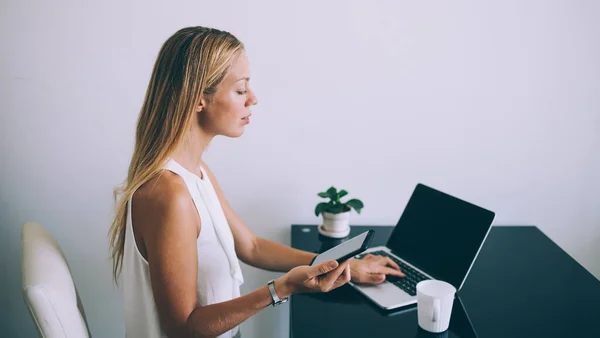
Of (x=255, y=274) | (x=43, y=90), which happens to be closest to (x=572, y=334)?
(x=255, y=274)

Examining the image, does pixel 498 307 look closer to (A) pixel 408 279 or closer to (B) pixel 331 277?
(A) pixel 408 279

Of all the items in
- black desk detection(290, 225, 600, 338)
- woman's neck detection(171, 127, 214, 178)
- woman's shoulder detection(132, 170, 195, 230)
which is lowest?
black desk detection(290, 225, 600, 338)

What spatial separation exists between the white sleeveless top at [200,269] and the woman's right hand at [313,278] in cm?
17

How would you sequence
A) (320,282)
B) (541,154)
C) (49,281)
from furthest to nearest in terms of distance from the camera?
(541,154), (320,282), (49,281)

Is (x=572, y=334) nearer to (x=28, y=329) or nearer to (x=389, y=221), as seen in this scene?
(x=389, y=221)

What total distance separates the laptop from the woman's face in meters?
0.48

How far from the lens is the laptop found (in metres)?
1.29

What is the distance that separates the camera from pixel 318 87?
1.73 metres

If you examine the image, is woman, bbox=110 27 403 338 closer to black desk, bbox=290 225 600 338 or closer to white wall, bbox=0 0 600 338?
black desk, bbox=290 225 600 338

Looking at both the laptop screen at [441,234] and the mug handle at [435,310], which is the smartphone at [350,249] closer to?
the mug handle at [435,310]

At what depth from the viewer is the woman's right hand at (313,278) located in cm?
110

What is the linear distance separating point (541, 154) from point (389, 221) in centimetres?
54

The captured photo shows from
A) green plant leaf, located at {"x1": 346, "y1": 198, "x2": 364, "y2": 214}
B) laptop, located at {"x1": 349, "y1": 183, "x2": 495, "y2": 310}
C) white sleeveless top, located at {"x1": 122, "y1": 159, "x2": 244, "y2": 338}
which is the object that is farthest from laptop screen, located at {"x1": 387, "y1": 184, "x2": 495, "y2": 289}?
white sleeveless top, located at {"x1": 122, "y1": 159, "x2": 244, "y2": 338}

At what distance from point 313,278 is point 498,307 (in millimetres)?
452
